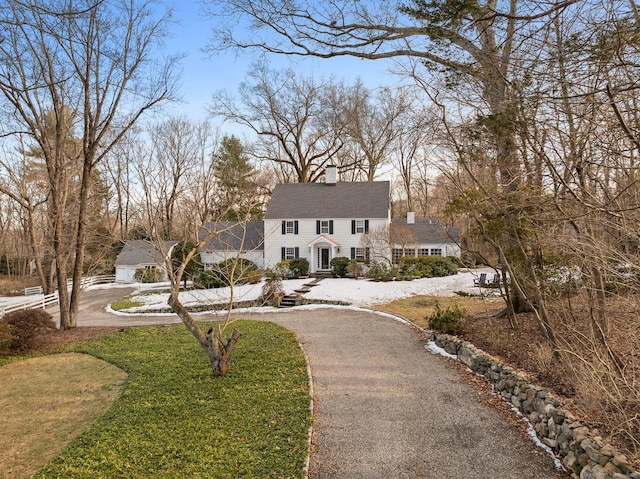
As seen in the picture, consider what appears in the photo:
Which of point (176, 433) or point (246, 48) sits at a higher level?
Result: point (246, 48)

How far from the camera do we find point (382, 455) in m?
4.62

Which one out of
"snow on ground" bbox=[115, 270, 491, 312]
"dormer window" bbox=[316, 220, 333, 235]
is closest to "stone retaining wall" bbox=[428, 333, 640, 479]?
"snow on ground" bbox=[115, 270, 491, 312]

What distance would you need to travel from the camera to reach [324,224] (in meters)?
25.6

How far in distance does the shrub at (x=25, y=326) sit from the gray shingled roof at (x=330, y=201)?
15517 mm

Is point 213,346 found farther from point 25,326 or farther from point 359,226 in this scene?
point 359,226

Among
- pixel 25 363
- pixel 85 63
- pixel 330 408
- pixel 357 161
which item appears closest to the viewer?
pixel 330 408

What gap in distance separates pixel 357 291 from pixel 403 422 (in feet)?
40.7

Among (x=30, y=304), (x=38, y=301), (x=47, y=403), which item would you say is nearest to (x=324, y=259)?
(x=38, y=301)

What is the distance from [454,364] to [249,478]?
506cm

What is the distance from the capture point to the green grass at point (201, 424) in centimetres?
441

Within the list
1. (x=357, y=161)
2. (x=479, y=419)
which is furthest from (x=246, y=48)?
(x=357, y=161)

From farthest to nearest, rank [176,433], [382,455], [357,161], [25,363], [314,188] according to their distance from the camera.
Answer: [357,161], [314,188], [25,363], [176,433], [382,455]

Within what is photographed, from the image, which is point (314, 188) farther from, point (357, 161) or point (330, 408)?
point (330, 408)

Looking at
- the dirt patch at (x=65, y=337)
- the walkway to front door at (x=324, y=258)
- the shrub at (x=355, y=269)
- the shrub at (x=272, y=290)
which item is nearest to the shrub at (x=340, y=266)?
the shrub at (x=355, y=269)
